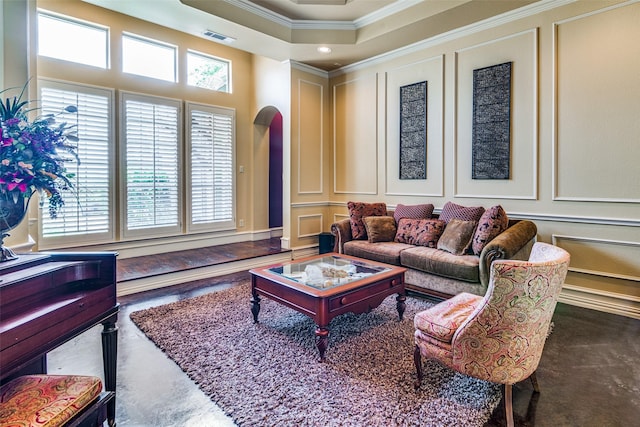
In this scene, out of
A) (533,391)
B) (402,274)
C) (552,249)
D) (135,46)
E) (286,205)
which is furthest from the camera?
(286,205)

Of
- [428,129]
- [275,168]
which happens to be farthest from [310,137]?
[428,129]

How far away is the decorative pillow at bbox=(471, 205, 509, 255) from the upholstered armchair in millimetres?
1612

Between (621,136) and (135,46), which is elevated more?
(135,46)

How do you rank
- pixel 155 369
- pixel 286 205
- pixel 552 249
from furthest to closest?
pixel 286 205 < pixel 155 369 < pixel 552 249

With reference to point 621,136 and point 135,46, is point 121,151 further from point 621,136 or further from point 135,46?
point 621,136

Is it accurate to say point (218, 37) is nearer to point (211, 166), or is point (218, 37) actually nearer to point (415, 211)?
point (211, 166)

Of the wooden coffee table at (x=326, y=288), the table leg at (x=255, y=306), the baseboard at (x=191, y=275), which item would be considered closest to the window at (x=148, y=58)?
the baseboard at (x=191, y=275)

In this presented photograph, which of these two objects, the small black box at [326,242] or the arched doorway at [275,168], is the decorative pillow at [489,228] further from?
the arched doorway at [275,168]

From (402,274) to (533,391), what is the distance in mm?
1263

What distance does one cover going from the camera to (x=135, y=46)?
477 cm

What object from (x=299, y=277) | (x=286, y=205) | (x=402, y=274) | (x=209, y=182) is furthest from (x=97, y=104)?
(x=402, y=274)

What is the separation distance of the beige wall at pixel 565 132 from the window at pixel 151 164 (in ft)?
11.9

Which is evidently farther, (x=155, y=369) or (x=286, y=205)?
(x=286, y=205)

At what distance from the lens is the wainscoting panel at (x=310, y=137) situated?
544cm
